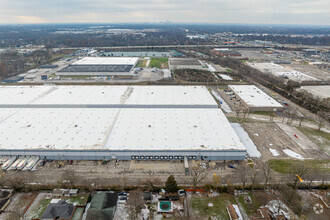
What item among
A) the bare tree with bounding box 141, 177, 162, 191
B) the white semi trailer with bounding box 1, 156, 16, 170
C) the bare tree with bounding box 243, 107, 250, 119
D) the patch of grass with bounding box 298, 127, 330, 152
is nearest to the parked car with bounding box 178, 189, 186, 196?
the bare tree with bounding box 141, 177, 162, 191

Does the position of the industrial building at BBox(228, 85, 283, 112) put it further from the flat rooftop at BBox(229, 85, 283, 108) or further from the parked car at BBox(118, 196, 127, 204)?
the parked car at BBox(118, 196, 127, 204)

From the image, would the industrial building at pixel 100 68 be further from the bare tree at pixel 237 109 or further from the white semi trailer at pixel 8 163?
the white semi trailer at pixel 8 163

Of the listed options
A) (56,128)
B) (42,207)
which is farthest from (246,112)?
(42,207)

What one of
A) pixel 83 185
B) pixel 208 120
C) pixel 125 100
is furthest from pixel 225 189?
pixel 125 100

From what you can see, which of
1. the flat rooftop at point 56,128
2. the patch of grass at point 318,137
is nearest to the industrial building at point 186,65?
the flat rooftop at point 56,128

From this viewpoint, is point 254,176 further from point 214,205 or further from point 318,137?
point 318,137

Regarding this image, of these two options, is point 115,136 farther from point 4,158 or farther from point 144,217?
point 4,158
